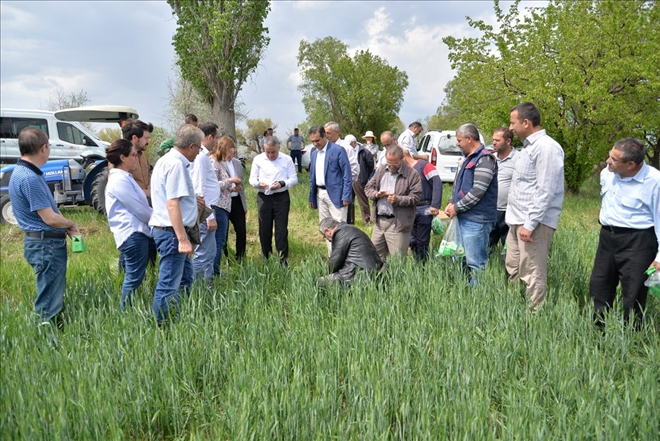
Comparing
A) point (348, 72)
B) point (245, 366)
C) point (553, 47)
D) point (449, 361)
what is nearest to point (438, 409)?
point (449, 361)

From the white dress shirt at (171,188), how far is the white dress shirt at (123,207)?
18 centimetres

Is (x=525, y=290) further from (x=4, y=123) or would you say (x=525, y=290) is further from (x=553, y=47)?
(x=4, y=123)

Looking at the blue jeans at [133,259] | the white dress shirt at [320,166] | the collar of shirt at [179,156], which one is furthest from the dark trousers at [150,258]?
the white dress shirt at [320,166]

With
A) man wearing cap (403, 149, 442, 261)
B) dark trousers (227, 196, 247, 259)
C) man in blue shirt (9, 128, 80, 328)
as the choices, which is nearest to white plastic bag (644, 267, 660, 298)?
man wearing cap (403, 149, 442, 261)

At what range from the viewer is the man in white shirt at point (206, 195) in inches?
183

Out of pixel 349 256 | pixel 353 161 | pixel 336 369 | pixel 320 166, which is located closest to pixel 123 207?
pixel 349 256

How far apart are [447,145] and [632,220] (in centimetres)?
1069

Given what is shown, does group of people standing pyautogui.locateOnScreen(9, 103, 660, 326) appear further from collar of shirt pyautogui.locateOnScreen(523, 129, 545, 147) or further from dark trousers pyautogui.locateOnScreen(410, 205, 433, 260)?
dark trousers pyautogui.locateOnScreen(410, 205, 433, 260)

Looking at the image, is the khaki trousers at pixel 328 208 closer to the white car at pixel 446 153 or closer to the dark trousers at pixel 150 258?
the dark trousers at pixel 150 258

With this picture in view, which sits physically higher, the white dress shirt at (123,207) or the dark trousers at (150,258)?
the white dress shirt at (123,207)

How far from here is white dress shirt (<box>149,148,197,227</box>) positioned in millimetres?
3730

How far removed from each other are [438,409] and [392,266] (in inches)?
95.5

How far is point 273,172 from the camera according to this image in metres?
5.83

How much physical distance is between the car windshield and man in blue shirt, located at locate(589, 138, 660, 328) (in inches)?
409
